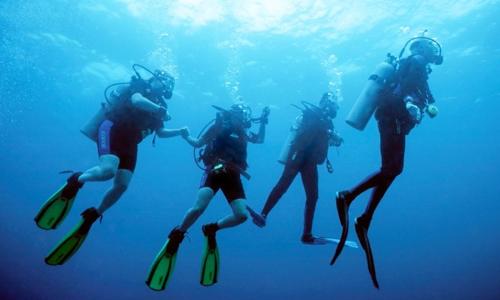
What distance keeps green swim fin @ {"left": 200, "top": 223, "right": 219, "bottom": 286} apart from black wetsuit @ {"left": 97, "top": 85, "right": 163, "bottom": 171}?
6.50 ft

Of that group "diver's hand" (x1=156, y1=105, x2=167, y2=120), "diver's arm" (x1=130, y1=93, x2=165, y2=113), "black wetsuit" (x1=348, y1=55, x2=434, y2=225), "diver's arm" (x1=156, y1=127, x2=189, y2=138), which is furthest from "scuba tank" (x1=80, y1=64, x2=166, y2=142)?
"black wetsuit" (x1=348, y1=55, x2=434, y2=225)

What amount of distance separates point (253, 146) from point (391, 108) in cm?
4019

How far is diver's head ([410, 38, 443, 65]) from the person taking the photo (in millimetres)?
5432

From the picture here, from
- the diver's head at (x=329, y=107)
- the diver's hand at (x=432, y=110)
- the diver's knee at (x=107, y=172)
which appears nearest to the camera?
the diver's hand at (x=432, y=110)

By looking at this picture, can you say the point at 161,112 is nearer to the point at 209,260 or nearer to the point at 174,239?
the point at 174,239

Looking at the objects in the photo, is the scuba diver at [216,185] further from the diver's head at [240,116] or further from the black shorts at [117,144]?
the black shorts at [117,144]

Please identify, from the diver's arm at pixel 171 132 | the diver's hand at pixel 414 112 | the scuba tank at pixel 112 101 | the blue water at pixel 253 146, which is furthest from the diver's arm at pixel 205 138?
the blue water at pixel 253 146

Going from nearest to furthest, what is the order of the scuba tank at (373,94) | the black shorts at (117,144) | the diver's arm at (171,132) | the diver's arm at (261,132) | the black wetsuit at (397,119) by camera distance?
1. the black wetsuit at (397,119)
2. the scuba tank at (373,94)
3. the black shorts at (117,144)
4. the diver's arm at (171,132)
5. the diver's arm at (261,132)

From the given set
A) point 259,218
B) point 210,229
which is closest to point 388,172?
point 259,218

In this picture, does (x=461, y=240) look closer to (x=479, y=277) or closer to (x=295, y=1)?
(x=479, y=277)

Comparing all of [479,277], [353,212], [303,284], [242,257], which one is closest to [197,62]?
[303,284]

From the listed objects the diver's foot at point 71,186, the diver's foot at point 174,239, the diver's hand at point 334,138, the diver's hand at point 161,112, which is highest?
the diver's hand at point 334,138

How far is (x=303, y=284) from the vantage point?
155ft

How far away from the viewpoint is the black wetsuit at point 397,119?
208 inches
